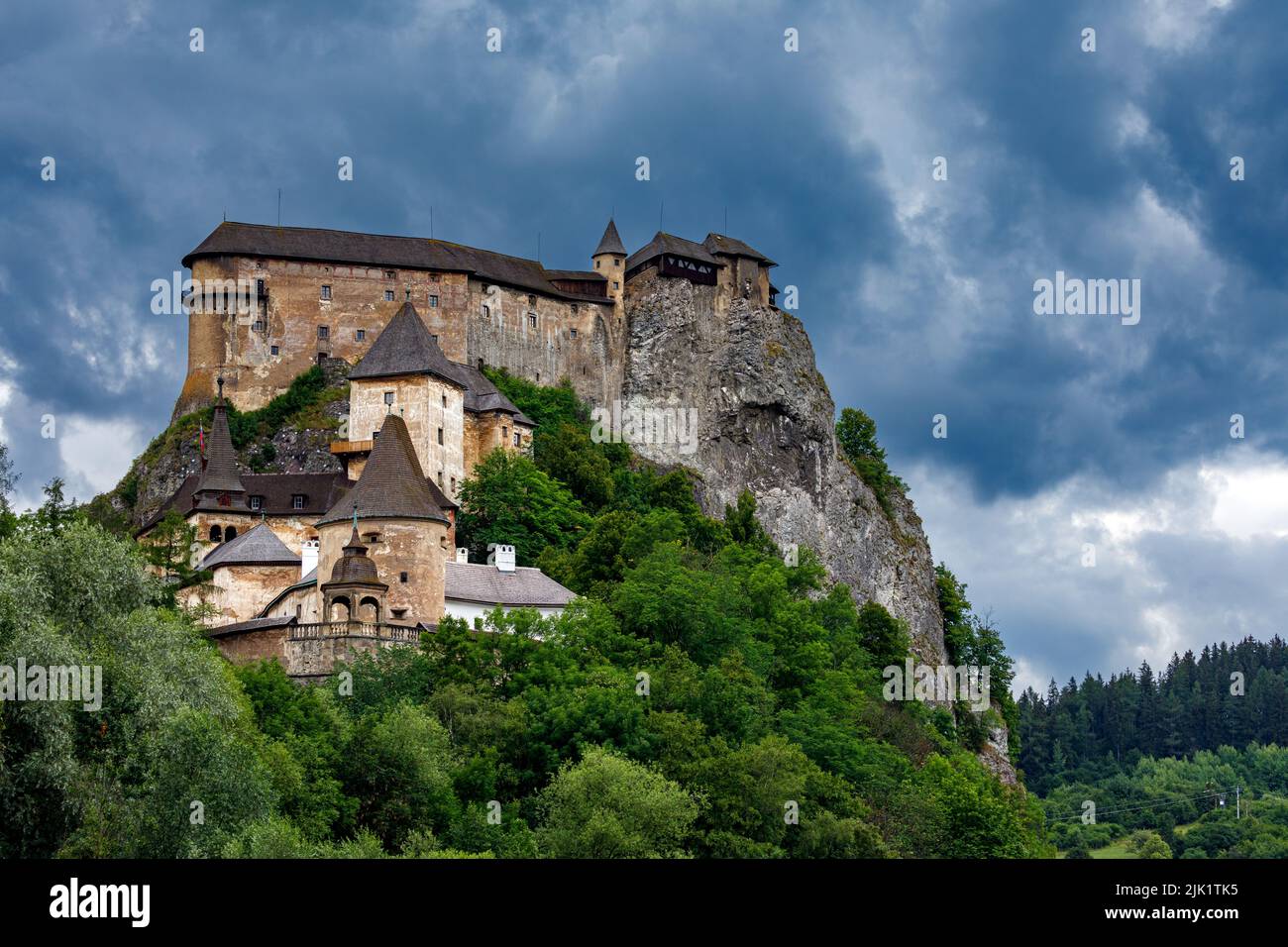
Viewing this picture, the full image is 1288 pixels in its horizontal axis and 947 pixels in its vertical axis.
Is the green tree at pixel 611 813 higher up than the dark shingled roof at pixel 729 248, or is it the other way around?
the dark shingled roof at pixel 729 248

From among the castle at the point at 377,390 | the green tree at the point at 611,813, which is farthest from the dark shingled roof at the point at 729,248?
the green tree at the point at 611,813

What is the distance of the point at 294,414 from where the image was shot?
10431cm

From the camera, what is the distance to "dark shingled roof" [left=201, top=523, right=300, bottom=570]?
260ft

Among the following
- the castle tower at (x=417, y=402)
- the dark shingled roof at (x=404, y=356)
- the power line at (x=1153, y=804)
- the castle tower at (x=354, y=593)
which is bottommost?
the power line at (x=1153, y=804)

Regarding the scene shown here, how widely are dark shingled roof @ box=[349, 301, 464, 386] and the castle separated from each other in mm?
117

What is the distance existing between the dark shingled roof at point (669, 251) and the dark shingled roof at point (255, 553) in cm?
4450

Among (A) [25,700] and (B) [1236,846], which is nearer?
(A) [25,700]

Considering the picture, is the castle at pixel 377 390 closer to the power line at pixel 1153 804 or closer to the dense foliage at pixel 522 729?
the dense foliage at pixel 522 729

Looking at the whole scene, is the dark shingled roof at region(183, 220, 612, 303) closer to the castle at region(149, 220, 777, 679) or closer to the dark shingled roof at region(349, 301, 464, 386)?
the castle at region(149, 220, 777, 679)

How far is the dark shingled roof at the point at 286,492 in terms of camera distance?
8781 centimetres

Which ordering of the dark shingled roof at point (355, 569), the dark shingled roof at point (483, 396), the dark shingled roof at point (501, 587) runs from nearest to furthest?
the dark shingled roof at point (355, 569), the dark shingled roof at point (501, 587), the dark shingled roof at point (483, 396)
